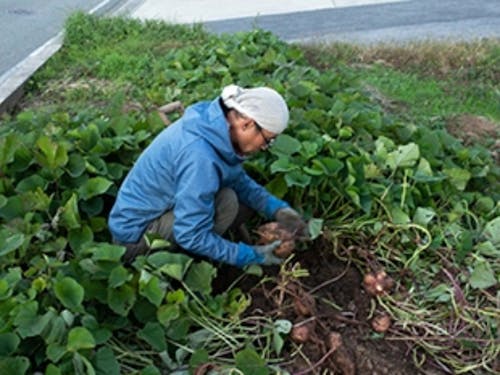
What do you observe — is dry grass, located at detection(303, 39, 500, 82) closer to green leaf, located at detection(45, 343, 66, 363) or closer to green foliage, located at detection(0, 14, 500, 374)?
green foliage, located at detection(0, 14, 500, 374)

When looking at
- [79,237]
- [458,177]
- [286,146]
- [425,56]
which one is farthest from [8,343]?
[425,56]

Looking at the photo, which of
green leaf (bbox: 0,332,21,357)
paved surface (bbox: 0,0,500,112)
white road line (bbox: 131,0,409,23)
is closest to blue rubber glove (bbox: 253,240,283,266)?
green leaf (bbox: 0,332,21,357)

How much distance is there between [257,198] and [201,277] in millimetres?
600

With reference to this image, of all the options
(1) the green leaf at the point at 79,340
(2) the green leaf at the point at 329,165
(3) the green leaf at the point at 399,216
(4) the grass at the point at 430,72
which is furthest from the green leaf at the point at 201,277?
(4) the grass at the point at 430,72

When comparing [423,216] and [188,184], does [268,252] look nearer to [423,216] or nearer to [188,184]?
[188,184]

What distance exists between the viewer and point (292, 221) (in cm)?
302

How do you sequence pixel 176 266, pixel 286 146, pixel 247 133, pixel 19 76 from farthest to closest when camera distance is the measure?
pixel 19 76, pixel 286 146, pixel 247 133, pixel 176 266

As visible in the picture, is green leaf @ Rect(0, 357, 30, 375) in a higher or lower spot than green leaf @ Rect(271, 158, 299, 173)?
higher

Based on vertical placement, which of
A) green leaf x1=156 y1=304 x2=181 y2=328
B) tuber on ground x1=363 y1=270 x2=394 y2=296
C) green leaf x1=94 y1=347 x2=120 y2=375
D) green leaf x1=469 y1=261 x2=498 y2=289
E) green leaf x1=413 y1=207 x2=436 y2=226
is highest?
green leaf x1=94 y1=347 x2=120 y2=375

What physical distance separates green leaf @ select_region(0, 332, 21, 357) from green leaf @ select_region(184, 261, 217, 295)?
669 mm

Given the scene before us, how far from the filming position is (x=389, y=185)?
3258mm

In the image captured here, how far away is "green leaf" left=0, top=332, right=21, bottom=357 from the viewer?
2172 millimetres

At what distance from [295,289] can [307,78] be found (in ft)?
7.76

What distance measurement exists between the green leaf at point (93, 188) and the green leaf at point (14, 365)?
0.98m
